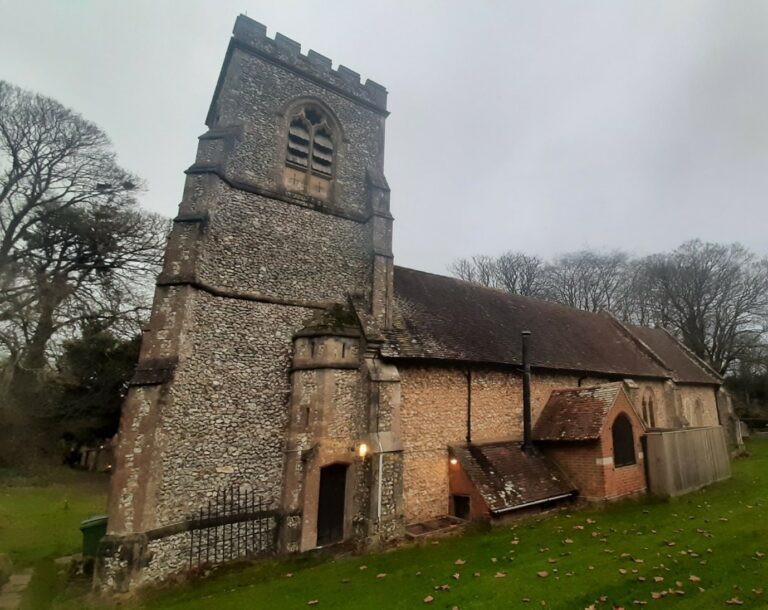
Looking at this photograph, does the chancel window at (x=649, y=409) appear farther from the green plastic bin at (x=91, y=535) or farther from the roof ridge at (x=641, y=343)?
the green plastic bin at (x=91, y=535)

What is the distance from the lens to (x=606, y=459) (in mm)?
13016

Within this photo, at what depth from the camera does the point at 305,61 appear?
1442cm

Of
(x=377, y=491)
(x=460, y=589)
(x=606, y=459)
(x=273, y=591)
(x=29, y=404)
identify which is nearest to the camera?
(x=460, y=589)

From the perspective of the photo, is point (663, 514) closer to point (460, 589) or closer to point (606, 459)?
point (606, 459)

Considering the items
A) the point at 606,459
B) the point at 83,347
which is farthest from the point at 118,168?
the point at 606,459

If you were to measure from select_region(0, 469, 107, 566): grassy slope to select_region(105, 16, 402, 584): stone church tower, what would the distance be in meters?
5.50

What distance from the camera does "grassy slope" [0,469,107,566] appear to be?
38.3ft

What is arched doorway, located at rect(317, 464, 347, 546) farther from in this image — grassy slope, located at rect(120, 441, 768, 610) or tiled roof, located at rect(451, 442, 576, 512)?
tiled roof, located at rect(451, 442, 576, 512)

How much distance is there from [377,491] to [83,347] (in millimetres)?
19230

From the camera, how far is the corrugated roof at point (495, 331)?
44.6ft

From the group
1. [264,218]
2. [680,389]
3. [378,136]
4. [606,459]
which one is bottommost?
[606,459]

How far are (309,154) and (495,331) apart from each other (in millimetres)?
9707

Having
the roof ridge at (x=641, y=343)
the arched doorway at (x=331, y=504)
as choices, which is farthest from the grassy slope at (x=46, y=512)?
the roof ridge at (x=641, y=343)

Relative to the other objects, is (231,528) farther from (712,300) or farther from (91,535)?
(712,300)
